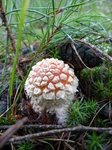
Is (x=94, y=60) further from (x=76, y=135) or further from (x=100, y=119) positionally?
(x=76, y=135)

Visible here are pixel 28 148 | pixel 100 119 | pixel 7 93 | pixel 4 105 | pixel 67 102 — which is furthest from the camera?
pixel 7 93

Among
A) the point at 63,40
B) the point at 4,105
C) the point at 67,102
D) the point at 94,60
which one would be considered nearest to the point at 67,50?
the point at 63,40

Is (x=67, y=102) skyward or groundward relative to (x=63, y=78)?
groundward

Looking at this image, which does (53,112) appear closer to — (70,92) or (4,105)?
(70,92)

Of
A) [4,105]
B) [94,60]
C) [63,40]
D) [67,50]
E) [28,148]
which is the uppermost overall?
[63,40]

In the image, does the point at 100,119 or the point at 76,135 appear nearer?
the point at 76,135

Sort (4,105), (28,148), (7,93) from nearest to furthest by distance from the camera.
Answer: (28,148) → (4,105) → (7,93)
